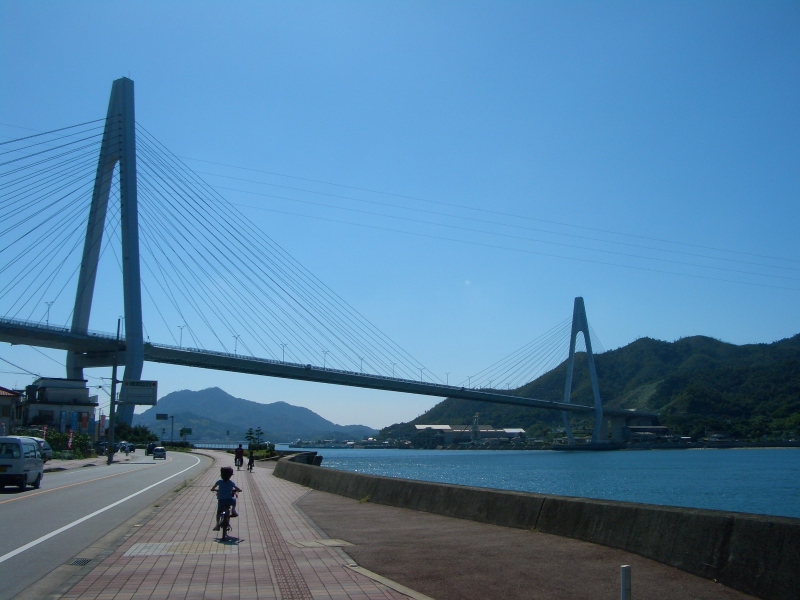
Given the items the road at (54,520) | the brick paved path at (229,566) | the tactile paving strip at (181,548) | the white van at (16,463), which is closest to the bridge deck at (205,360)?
the road at (54,520)

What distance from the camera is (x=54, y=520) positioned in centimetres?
1428

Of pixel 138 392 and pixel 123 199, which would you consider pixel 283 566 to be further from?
pixel 138 392

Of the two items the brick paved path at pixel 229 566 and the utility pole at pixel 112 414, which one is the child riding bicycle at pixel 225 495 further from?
the utility pole at pixel 112 414

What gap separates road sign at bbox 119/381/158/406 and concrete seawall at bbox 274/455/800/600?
4367cm

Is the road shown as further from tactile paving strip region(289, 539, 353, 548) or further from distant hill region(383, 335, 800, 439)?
distant hill region(383, 335, 800, 439)

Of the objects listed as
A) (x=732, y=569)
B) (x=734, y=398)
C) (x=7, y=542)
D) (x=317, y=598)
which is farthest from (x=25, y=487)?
(x=734, y=398)

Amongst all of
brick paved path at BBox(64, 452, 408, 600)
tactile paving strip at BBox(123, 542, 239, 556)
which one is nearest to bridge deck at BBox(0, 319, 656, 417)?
brick paved path at BBox(64, 452, 408, 600)

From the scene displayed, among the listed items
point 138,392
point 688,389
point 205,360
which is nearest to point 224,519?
point 138,392

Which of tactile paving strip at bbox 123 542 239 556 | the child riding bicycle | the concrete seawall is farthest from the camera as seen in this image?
the child riding bicycle

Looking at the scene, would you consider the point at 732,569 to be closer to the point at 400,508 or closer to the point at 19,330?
the point at 400,508

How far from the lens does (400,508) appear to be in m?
15.5

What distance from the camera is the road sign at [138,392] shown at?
176 ft

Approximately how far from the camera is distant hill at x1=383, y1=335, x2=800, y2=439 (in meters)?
122

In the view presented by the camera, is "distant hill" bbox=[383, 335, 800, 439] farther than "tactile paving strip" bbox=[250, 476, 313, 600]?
Yes
